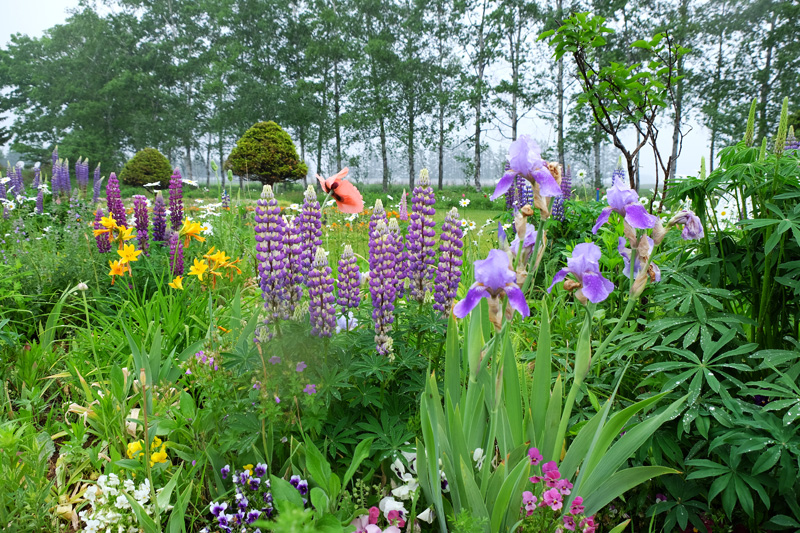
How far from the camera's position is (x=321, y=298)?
1.64m

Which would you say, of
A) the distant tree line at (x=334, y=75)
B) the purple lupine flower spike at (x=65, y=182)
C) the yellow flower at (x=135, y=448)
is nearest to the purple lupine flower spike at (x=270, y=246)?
the yellow flower at (x=135, y=448)

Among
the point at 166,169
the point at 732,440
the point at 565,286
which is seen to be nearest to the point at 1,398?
the point at 565,286

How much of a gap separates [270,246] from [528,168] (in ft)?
2.98

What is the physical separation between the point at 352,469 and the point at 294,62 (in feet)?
97.7

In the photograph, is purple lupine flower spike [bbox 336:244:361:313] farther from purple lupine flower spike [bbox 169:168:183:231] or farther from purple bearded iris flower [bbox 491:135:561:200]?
purple lupine flower spike [bbox 169:168:183:231]

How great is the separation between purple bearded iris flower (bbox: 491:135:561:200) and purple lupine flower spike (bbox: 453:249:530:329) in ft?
0.58

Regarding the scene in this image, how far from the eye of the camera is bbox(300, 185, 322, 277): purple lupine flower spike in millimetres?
1684

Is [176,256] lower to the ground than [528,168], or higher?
lower

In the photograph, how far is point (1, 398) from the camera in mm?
2305

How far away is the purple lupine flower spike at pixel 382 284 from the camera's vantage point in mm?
1652

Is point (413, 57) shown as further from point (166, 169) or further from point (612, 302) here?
point (612, 302)

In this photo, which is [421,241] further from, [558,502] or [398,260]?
[558,502]

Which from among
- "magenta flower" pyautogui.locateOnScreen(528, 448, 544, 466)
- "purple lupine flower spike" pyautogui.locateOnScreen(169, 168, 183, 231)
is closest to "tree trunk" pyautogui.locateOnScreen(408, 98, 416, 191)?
"purple lupine flower spike" pyautogui.locateOnScreen(169, 168, 183, 231)

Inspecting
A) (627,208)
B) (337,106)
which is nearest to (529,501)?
(627,208)
